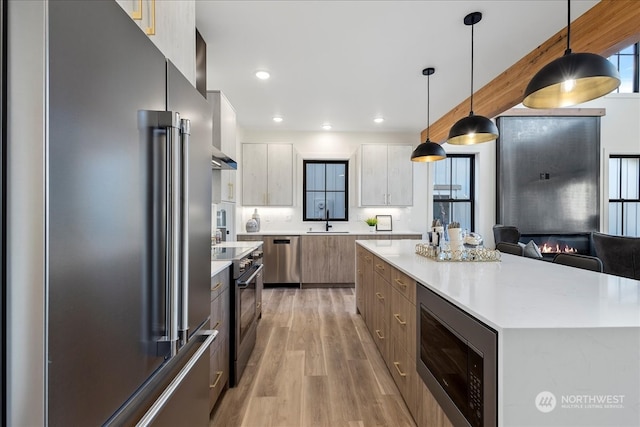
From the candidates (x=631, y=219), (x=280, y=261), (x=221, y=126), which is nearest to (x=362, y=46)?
(x=221, y=126)

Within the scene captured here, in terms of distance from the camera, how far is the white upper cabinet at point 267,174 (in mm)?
5246

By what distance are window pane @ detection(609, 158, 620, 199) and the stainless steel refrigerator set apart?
7652 millimetres

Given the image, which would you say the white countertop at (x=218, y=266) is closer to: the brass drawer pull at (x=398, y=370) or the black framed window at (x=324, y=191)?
the brass drawer pull at (x=398, y=370)

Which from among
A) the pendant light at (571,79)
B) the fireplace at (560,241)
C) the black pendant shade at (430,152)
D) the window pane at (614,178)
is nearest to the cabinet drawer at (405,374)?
the pendant light at (571,79)

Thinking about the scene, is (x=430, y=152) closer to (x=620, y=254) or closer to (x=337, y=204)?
(x=620, y=254)

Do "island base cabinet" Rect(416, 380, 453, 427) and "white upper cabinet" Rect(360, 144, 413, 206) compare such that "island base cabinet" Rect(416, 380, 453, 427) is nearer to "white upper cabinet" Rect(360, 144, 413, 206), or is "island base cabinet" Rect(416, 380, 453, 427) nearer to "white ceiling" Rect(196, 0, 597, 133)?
"white ceiling" Rect(196, 0, 597, 133)

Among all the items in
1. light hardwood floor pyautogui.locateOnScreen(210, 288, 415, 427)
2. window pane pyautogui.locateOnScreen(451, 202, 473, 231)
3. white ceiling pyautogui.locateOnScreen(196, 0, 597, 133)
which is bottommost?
light hardwood floor pyautogui.locateOnScreen(210, 288, 415, 427)

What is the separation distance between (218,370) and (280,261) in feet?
10.5

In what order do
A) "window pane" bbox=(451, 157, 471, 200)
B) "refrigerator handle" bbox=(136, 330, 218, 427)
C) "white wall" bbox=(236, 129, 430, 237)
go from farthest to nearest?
"window pane" bbox=(451, 157, 471, 200) < "white wall" bbox=(236, 129, 430, 237) < "refrigerator handle" bbox=(136, 330, 218, 427)

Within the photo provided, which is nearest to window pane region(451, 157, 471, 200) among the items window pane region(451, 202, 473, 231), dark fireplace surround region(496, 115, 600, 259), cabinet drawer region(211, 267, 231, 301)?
window pane region(451, 202, 473, 231)

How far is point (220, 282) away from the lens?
5.94ft

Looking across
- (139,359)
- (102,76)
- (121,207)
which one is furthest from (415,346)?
(102,76)

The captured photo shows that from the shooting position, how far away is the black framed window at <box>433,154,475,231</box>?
580cm

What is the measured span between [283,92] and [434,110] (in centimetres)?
226
